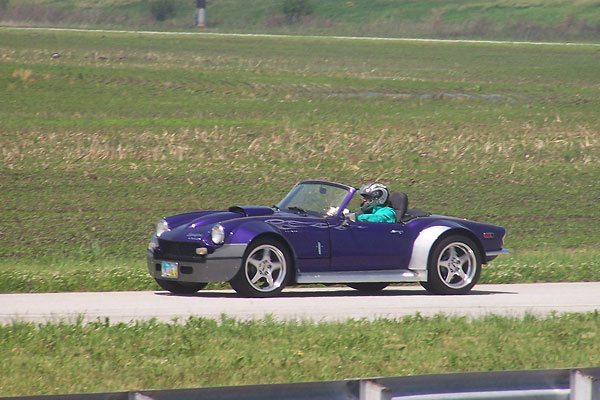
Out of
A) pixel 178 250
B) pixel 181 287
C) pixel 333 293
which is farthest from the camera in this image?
pixel 333 293

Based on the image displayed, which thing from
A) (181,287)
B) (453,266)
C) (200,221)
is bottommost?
(181,287)

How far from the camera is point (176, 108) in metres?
36.9

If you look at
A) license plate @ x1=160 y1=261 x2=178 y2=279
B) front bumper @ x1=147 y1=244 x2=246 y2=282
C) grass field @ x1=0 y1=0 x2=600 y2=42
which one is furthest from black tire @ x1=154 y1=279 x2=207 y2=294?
grass field @ x1=0 y1=0 x2=600 y2=42

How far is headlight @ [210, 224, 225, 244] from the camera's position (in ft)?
37.1

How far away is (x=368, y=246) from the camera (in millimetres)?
12109

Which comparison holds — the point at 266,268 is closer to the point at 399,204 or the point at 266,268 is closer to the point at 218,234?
the point at 218,234

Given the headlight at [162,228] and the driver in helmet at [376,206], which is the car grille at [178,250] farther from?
the driver in helmet at [376,206]

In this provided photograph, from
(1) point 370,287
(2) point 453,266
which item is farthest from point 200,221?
(2) point 453,266

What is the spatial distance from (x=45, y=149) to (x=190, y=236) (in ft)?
56.1

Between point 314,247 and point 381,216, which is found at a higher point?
point 381,216

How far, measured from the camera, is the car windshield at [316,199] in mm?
12328

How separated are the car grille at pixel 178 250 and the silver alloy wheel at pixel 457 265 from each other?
9.97 ft

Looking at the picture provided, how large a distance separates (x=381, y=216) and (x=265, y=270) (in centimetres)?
174

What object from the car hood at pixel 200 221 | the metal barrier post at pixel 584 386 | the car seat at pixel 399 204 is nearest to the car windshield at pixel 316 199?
the car hood at pixel 200 221
